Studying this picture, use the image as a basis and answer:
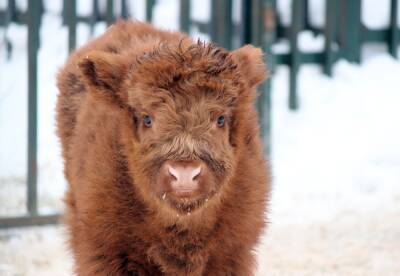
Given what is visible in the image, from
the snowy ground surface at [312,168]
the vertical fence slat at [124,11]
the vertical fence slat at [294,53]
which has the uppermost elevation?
the vertical fence slat at [124,11]

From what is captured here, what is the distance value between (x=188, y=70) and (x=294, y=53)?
15.6 ft

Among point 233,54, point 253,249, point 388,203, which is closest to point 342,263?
point 388,203

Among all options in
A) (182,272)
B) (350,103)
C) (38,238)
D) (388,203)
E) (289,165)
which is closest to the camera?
(182,272)

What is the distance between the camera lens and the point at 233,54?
5.34 m

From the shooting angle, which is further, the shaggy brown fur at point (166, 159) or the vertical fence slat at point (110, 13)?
the vertical fence slat at point (110, 13)

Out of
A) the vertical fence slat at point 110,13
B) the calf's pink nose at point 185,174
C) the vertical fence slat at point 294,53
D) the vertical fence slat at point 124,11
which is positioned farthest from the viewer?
the vertical fence slat at point 124,11

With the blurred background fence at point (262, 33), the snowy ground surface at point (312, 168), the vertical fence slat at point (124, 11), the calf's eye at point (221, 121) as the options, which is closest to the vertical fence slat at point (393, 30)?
the blurred background fence at point (262, 33)

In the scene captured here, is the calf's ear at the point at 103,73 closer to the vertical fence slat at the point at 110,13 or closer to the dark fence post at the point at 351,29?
the vertical fence slat at the point at 110,13

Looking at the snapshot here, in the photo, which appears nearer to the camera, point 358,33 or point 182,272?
point 182,272

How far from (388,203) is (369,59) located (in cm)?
221

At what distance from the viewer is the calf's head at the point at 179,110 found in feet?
15.5

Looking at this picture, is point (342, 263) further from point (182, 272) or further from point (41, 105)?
point (41, 105)

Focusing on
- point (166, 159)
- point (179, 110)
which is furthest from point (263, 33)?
point (166, 159)

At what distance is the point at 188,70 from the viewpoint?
4934 millimetres
